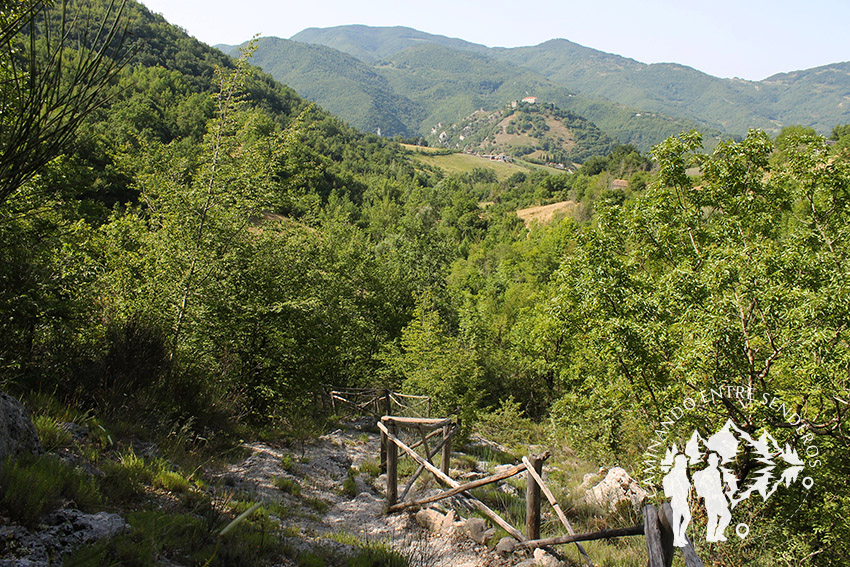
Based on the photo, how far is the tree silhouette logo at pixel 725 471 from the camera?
589 cm

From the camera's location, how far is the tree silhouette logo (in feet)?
19.3

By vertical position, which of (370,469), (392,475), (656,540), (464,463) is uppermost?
(656,540)

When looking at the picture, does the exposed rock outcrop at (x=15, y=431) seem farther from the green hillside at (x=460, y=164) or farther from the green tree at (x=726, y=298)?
the green hillside at (x=460, y=164)

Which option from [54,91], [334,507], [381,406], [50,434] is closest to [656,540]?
[334,507]

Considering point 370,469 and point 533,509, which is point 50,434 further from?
point 370,469

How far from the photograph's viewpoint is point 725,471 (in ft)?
20.7

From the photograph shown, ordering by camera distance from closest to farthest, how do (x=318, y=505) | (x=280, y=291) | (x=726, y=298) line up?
(x=318, y=505), (x=726, y=298), (x=280, y=291)

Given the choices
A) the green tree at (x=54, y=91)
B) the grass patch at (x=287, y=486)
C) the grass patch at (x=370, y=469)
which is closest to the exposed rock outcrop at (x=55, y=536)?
the green tree at (x=54, y=91)

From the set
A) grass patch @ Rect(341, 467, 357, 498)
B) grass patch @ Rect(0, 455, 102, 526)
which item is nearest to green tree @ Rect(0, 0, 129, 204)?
grass patch @ Rect(0, 455, 102, 526)

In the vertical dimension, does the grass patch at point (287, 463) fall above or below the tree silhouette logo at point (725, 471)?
below

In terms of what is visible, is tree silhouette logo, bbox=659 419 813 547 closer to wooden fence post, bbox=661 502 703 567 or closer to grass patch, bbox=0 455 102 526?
wooden fence post, bbox=661 502 703 567

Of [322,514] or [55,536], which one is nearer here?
[55,536]

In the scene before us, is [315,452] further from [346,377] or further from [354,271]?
[354,271]

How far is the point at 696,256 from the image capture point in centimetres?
945
